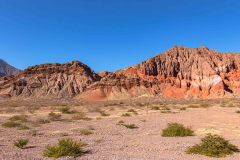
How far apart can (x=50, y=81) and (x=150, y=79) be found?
4067cm

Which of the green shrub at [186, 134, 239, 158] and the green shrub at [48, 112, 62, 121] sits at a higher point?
the green shrub at [48, 112, 62, 121]

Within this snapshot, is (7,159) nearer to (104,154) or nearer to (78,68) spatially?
(104,154)

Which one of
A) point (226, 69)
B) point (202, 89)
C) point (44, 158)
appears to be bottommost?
point (44, 158)

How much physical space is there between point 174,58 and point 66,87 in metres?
47.7

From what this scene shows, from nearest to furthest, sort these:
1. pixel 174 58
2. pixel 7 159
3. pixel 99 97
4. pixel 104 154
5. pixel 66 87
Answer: pixel 7 159
pixel 104 154
pixel 99 97
pixel 66 87
pixel 174 58

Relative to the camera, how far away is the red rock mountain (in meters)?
118

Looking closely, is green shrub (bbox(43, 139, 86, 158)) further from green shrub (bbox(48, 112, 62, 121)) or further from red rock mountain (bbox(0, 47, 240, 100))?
red rock mountain (bbox(0, 47, 240, 100))

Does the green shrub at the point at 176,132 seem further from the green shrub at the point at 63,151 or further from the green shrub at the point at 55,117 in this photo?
the green shrub at the point at 55,117

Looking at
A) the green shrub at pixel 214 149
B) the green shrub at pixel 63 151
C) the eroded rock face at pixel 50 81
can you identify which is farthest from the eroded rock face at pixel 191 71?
the green shrub at pixel 63 151

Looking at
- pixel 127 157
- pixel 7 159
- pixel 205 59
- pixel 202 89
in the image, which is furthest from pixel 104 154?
pixel 205 59

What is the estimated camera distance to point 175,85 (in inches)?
4899

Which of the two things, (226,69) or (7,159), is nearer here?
(7,159)

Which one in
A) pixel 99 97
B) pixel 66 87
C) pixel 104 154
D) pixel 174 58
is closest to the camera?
pixel 104 154

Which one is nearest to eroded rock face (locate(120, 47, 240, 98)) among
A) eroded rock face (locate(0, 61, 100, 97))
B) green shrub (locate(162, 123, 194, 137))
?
eroded rock face (locate(0, 61, 100, 97))
